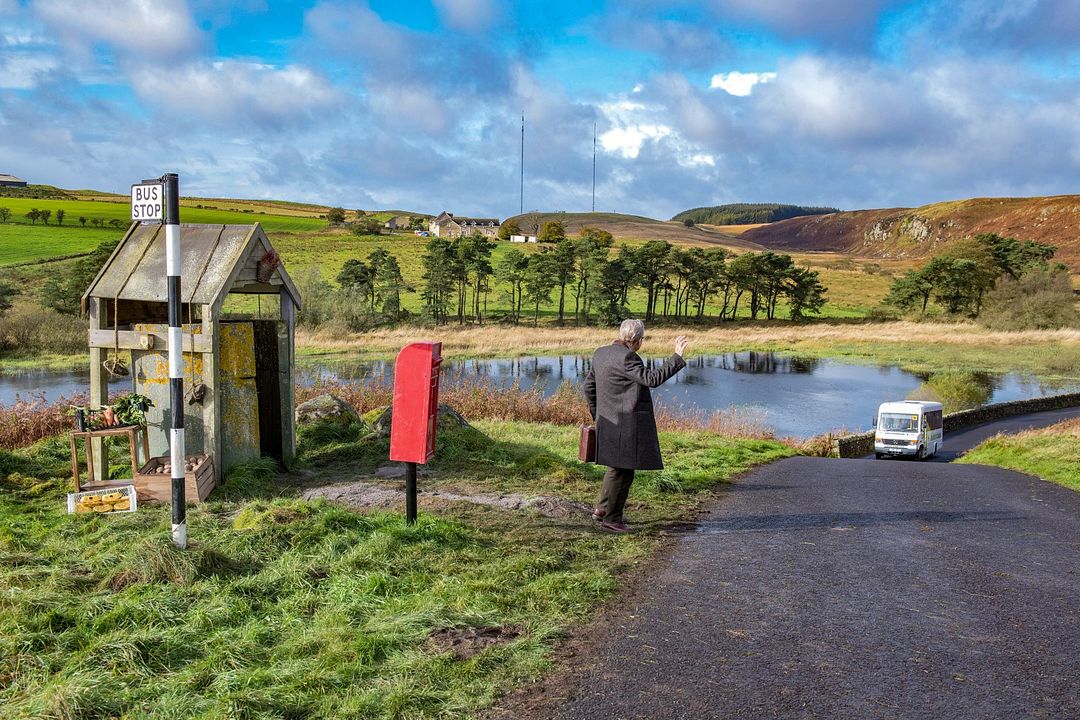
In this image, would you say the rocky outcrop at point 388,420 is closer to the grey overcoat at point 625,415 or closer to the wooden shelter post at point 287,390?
the wooden shelter post at point 287,390

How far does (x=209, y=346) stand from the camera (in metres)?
8.79

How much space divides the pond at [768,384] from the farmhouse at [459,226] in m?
91.0

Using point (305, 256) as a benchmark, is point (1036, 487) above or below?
below

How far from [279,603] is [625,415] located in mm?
3425

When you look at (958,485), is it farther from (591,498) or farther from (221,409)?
(221,409)

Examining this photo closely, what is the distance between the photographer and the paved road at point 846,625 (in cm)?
425

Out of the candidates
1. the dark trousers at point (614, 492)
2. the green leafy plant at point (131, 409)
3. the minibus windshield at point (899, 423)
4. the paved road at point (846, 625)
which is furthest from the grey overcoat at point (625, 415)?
the minibus windshield at point (899, 423)

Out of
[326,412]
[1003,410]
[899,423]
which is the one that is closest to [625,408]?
[326,412]

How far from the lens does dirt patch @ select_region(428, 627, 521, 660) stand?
4742mm

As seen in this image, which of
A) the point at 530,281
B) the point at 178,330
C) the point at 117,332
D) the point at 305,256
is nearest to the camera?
the point at 178,330

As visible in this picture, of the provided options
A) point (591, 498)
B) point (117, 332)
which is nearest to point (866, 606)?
point (591, 498)

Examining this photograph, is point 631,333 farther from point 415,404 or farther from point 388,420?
point 388,420

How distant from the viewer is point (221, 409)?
9.28 metres

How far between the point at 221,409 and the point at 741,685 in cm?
695
